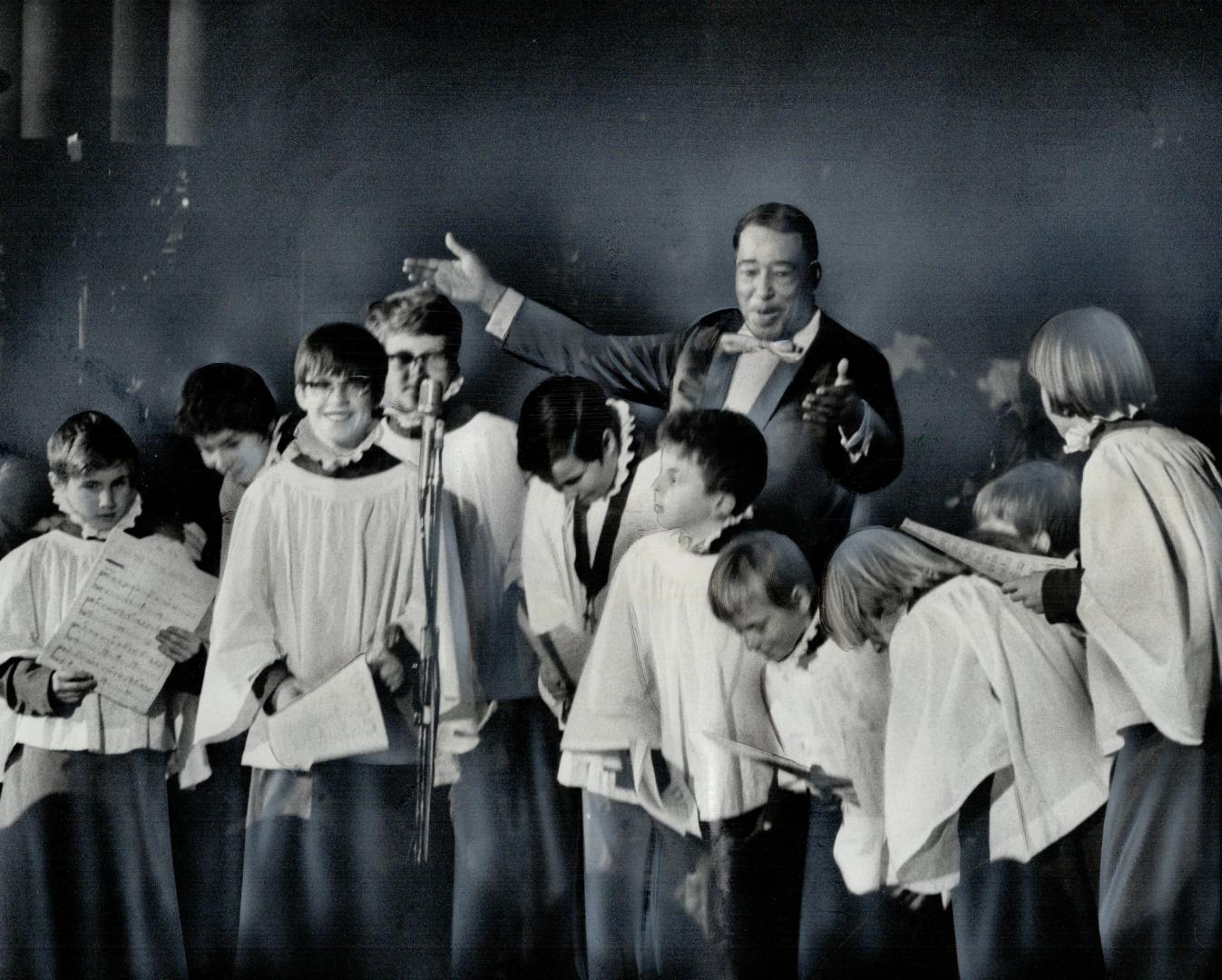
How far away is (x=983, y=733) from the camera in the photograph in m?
2.55

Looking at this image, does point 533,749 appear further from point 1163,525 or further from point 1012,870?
point 1163,525

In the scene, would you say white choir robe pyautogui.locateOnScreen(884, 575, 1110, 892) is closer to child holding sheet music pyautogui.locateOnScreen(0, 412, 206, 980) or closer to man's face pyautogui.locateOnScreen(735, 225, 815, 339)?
man's face pyautogui.locateOnScreen(735, 225, 815, 339)

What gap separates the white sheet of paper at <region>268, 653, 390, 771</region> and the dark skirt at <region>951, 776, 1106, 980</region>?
1.19m

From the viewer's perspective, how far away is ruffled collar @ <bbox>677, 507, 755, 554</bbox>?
261 cm

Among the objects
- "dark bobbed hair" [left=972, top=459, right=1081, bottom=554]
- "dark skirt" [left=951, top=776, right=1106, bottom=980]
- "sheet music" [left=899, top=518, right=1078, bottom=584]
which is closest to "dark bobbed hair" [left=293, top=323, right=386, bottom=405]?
"sheet music" [left=899, top=518, right=1078, bottom=584]

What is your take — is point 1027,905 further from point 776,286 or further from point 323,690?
point 323,690

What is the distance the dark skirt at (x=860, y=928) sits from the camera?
259 centimetres

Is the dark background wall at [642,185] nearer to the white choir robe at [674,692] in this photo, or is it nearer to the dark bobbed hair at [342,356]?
the dark bobbed hair at [342,356]

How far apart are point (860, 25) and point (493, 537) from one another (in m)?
1.31

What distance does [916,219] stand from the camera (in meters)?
2.66

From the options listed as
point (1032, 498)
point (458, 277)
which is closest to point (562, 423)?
point (458, 277)

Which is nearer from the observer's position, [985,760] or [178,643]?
[985,760]

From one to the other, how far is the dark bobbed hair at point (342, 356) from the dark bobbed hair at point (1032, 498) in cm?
124

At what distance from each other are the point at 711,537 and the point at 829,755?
49cm
